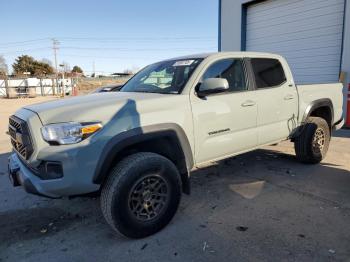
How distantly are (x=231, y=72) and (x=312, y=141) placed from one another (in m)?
2.04

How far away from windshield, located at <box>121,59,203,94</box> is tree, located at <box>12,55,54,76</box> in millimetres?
67509

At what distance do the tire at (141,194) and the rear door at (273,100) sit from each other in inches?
68.9

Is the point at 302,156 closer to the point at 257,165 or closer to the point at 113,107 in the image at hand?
the point at 257,165

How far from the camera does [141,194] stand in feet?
10.6

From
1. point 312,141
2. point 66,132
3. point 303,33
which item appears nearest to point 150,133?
point 66,132

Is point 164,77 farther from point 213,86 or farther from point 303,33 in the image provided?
point 303,33

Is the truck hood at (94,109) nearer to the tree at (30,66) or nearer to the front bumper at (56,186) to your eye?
the front bumper at (56,186)

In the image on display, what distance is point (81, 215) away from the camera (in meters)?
3.91

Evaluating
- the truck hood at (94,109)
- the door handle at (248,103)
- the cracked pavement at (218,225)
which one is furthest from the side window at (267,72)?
the truck hood at (94,109)

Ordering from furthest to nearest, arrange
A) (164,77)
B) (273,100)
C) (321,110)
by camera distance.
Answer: (321,110) → (273,100) → (164,77)

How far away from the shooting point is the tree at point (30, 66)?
67062 mm

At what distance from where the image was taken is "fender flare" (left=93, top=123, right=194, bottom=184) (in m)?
2.97

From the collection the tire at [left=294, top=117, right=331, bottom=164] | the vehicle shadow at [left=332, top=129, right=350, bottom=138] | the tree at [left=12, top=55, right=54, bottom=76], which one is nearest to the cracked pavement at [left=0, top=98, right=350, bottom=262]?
the tire at [left=294, top=117, right=331, bottom=164]

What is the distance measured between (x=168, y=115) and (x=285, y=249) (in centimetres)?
171
